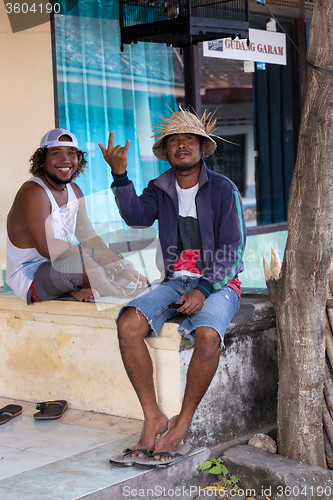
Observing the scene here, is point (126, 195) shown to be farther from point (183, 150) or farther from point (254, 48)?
point (254, 48)

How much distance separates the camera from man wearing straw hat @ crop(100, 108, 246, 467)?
9.79 ft

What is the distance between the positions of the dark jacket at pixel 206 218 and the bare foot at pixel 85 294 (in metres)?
0.51

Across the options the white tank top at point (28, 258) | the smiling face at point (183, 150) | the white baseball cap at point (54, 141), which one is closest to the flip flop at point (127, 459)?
the white tank top at point (28, 258)

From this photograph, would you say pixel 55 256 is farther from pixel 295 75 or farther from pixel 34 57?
pixel 295 75

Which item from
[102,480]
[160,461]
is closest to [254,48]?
[160,461]

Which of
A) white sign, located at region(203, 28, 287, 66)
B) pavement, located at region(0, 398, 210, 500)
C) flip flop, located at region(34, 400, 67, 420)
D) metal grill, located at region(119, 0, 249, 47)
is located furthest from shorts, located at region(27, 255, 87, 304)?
white sign, located at region(203, 28, 287, 66)

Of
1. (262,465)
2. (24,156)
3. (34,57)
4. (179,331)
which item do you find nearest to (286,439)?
(262,465)

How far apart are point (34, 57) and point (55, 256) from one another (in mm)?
1859

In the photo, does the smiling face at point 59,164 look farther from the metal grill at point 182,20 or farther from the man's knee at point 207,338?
the man's knee at point 207,338

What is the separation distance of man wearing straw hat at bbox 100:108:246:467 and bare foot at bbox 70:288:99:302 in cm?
45

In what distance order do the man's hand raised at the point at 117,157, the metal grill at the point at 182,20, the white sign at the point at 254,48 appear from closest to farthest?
1. the man's hand raised at the point at 117,157
2. the metal grill at the point at 182,20
3. the white sign at the point at 254,48

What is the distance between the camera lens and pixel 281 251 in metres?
7.17

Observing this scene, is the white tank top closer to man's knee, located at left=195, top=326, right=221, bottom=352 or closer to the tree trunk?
man's knee, located at left=195, top=326, right=221, bottom=352

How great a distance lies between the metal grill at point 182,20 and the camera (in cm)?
436
